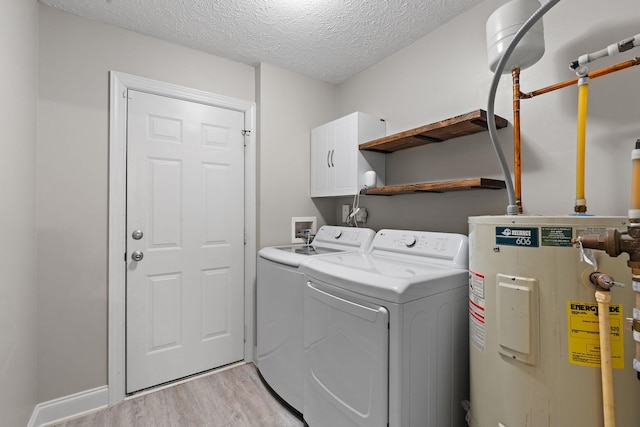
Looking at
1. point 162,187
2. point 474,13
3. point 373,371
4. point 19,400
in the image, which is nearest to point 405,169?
point 474,13

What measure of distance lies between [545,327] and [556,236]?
30cm

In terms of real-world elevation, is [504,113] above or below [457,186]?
above

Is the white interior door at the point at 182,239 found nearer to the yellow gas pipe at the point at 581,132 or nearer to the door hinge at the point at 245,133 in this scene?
the door hinge at the point at 245,133

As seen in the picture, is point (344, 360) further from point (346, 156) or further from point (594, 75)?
point (594, 75)

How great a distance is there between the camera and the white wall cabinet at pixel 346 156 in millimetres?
2180

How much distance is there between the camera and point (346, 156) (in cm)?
226

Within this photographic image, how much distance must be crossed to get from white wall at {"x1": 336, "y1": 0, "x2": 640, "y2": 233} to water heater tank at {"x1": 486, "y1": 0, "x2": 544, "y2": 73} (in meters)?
0.24

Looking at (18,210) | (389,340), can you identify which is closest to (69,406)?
(18,210)

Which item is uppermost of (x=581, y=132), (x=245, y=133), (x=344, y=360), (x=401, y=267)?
(x=245, y=133)

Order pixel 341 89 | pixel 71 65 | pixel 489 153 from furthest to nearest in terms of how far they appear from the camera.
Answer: pixel 341 89 → pixel 71 65 → pixel 489 153

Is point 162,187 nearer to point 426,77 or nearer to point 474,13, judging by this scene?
point 426,77

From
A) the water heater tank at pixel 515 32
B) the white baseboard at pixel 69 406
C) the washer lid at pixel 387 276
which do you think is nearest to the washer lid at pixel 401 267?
the washer lid at pixel 387 276

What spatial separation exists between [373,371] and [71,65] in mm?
2449

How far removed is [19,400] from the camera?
4.68ft
